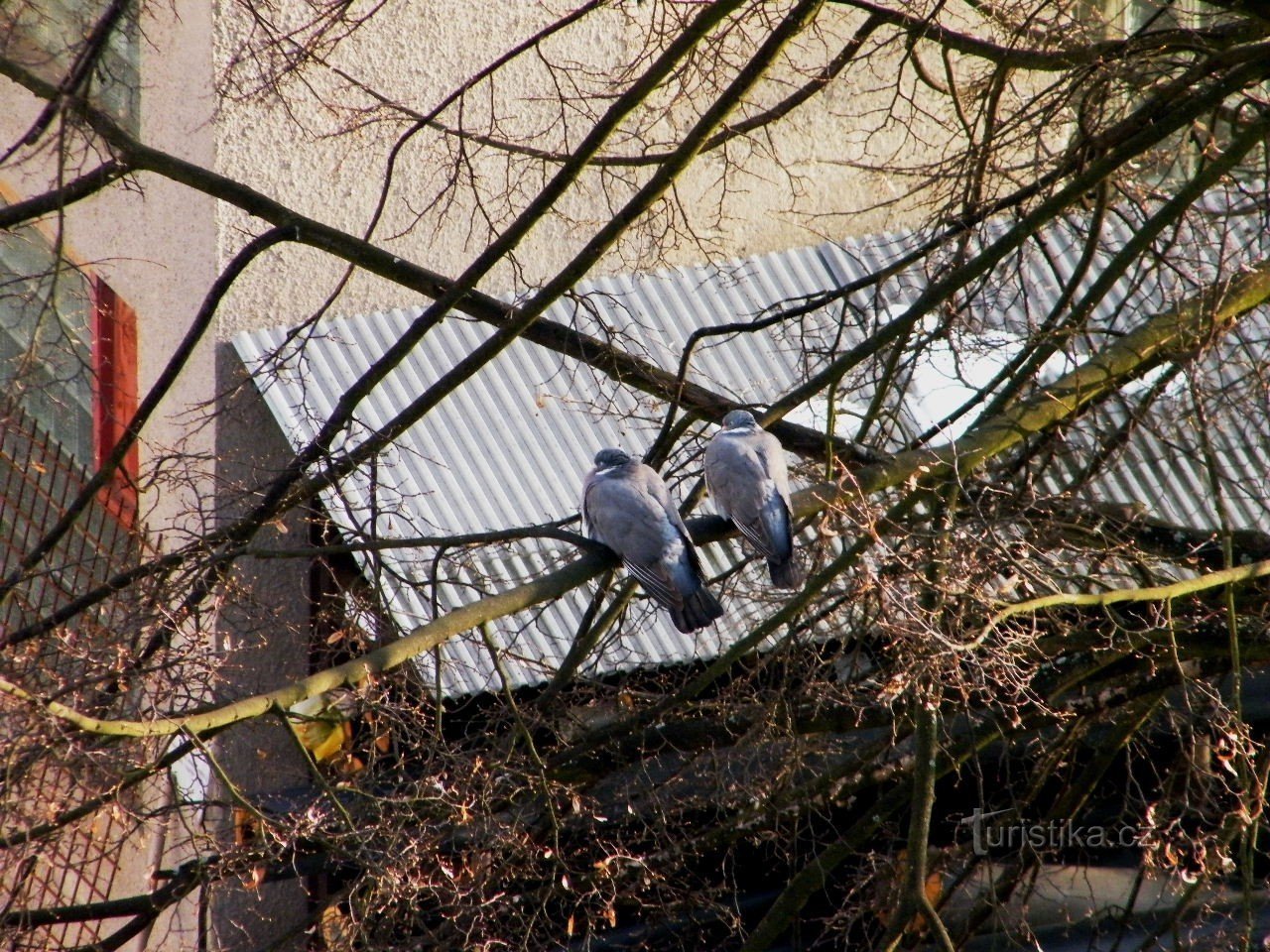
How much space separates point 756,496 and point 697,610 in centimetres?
42

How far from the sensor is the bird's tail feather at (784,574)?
16.2 ft

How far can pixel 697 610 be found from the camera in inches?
198

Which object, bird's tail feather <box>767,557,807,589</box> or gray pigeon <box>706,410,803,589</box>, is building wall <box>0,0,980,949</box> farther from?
bird's tail feather <box>767,557,807,589</box>

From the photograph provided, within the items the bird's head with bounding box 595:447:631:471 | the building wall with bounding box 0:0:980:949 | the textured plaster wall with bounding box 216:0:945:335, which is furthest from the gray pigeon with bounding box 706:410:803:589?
the textured plaster wall with bounding box 216:0:945:335

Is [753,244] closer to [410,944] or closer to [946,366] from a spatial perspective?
[946,366]

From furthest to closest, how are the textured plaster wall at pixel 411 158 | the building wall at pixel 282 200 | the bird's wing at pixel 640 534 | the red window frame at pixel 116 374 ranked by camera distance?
the textured plaster wall at pixel 411 158 → the building wall at pixel 282 200 → the red window frame at pixel 116 374 → the bird's wing at pixel 640 534

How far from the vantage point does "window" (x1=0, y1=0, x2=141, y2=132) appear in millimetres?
4941

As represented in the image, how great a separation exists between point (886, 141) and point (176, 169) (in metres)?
5.34

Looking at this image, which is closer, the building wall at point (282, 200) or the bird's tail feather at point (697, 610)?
the bird's tail feather at point (697, 610)

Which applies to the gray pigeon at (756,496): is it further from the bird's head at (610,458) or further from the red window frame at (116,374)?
the red window frame at (116,374)

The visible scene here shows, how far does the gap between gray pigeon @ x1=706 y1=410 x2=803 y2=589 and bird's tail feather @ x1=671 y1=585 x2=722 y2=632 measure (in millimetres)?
221

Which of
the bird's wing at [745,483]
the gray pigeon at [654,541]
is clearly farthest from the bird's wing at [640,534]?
the bird's wing at [745,483]

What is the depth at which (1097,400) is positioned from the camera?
18.2 ft

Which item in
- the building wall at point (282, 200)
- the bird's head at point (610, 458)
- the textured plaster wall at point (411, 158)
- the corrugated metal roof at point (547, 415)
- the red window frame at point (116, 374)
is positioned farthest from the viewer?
the textured plaster wall at point (411, 158)
